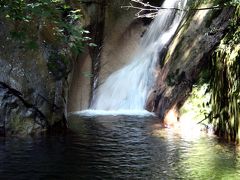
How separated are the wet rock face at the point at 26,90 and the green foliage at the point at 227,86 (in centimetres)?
381

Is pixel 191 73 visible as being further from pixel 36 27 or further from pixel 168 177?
pixel 168 177

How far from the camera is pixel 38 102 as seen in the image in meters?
11.6

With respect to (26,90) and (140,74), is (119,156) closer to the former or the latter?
(26,90)

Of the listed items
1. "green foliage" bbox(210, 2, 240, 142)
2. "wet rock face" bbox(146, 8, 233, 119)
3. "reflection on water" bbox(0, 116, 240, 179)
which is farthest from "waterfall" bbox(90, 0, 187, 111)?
"reflection on water" bbox(0, 116, 240, 179)

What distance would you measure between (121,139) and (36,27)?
3635 millimetres

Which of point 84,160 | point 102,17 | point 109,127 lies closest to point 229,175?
point 84,160

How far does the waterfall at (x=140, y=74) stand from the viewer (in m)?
17.5

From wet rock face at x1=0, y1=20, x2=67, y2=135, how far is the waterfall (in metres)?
5.50

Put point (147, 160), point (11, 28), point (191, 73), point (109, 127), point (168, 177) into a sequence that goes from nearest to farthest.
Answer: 1. point (168, 177)
2. point (147, 160)
3. point (11, 28)
4. point (109, 127)
5. point (191, 73)

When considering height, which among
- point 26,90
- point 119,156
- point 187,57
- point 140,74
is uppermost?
point 187,57

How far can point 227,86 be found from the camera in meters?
11.2

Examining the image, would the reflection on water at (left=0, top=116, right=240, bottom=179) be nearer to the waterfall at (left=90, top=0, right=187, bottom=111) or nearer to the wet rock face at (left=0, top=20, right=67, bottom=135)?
the wet rock face at (left=0, top=20, right=67, bottom=135)

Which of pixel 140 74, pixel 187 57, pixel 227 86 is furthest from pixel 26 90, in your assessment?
pixel 140 74

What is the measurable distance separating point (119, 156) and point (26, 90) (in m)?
3.35
